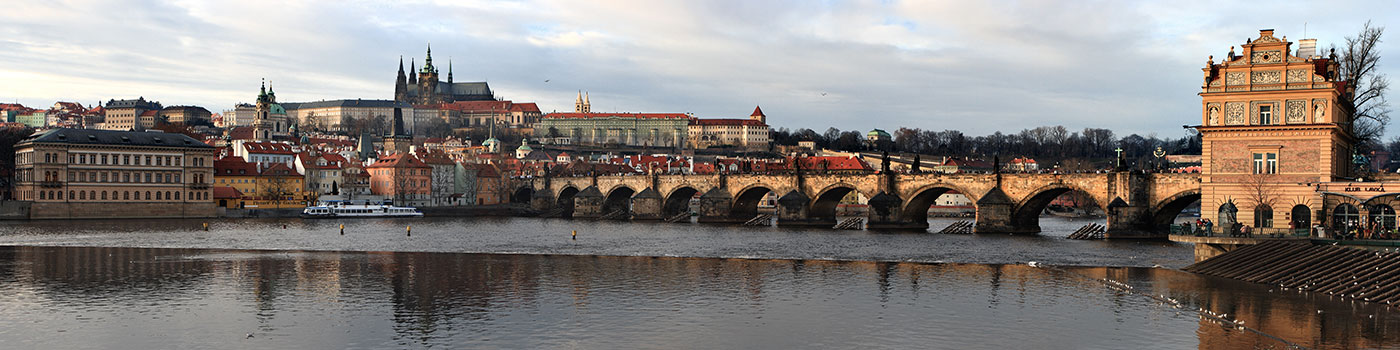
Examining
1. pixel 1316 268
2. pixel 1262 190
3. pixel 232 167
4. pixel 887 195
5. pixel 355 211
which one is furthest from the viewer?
pixel 232 167

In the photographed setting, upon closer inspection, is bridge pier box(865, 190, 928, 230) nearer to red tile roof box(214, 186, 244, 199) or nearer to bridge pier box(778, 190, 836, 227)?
bridge pier box(778, 190, 836, 227)

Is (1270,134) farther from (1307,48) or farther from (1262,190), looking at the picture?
(1307,48)

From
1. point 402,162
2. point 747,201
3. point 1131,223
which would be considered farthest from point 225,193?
point 1131,223

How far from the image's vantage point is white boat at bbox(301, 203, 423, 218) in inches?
3629

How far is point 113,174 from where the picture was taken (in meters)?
83.7

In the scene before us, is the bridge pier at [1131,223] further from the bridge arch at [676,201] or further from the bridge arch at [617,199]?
the bridge arch at [617,199]

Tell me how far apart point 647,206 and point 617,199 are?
9087mm

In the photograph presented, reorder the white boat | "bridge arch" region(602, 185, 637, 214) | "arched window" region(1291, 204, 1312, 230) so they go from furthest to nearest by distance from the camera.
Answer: "bridge arch" region(602, 185, 637, 214) < the white boat < "arched window" region(1291, 204, 1312, 230)

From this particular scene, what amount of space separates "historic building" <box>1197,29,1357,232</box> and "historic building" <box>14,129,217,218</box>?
72.1 m

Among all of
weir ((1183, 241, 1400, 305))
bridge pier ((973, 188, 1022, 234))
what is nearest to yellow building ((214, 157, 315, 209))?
bridge pier ((973, 188, 1022, 234))

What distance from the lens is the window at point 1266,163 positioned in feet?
138

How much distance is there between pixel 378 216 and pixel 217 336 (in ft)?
240

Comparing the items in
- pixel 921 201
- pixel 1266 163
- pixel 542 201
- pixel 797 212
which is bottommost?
pixel 542 201

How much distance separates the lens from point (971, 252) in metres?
48.2
